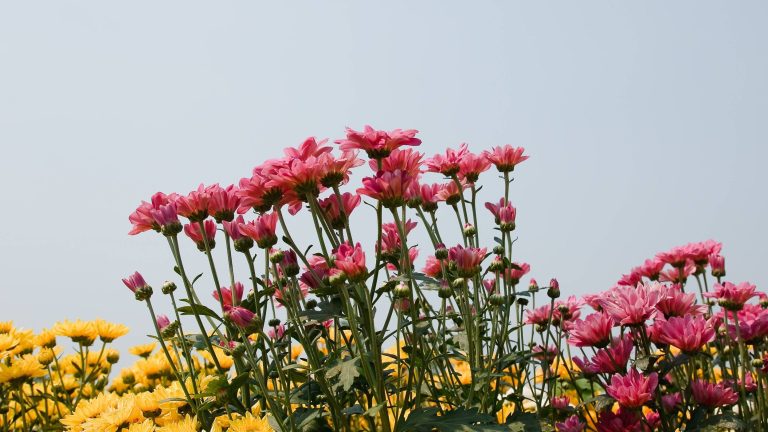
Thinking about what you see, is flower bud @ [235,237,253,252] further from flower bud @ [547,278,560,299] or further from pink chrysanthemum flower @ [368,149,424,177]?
flower bud @ [547,278,560,299]

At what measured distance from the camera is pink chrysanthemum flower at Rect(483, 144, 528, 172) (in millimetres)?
2787

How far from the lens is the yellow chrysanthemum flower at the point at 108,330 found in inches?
145

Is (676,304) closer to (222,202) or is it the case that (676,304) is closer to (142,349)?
(222,202)

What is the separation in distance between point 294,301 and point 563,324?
150cm

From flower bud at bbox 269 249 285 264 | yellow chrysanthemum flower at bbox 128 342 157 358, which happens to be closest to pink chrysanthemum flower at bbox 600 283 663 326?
flower bud at bbox 269 249 285 264

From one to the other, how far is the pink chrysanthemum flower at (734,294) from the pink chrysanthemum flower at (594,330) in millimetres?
611

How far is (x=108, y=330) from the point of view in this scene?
12.1ft

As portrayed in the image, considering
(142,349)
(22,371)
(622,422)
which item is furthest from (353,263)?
(142,349)

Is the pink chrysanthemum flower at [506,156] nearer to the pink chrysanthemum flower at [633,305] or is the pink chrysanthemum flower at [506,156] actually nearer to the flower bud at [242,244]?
the pink chrysanthemum flower at [633,305]

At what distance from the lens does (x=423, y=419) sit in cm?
199

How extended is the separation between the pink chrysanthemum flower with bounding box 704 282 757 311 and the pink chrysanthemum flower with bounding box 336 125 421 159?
1.42 m

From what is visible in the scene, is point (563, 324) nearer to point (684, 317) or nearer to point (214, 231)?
point (684, 317)

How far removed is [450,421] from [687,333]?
33.1 inches

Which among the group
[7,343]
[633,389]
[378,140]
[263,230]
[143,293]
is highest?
[378,140]
